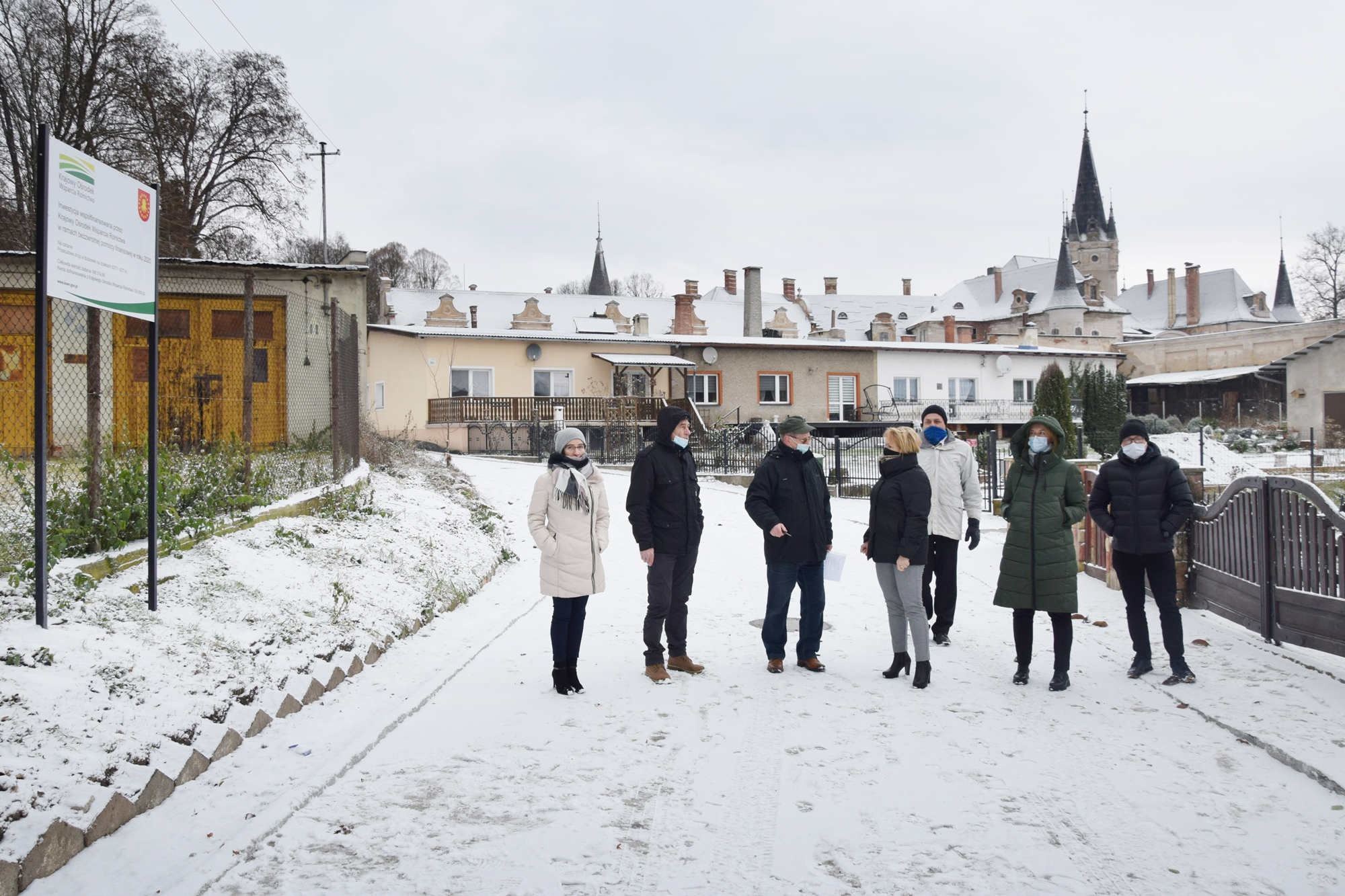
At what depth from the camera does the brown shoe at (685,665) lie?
5.91 m

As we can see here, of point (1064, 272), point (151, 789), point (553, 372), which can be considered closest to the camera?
point (151, 789)

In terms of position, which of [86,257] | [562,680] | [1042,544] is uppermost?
[86,257]

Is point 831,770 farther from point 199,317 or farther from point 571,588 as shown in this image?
point 199,317

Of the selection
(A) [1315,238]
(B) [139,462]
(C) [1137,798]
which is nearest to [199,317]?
(B) [139,462]

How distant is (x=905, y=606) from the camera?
5.79 meters

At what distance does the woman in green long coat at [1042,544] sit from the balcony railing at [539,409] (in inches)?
840

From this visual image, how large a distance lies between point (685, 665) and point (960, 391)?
34146 millimetres

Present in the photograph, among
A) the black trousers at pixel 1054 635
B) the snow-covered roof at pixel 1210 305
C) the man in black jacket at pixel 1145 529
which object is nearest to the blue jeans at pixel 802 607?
the black trousers at pixel 1054 635

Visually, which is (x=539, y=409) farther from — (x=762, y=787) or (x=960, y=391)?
(x=762, y=787)

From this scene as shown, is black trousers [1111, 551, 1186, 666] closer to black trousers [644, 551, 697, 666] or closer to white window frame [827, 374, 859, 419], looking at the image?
black trousers [644, 551, 697, 666]

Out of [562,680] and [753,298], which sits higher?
[753,298]

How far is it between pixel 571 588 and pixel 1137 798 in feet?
10.3

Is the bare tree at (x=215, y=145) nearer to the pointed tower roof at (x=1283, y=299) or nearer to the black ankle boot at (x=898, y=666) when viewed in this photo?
the black ankle boot at (x=898, y=666)

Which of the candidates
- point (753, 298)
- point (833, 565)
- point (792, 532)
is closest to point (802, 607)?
point (833, 565)
